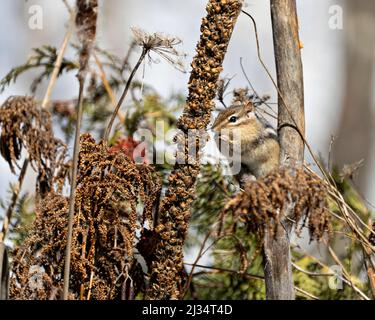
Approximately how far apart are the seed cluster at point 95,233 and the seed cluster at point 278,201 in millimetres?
418

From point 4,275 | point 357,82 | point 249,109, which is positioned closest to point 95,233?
point 4,275

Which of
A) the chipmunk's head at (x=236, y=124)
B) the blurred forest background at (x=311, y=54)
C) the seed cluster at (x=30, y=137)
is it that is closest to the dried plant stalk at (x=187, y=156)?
the chipmunk's head at (x=236, y=124)

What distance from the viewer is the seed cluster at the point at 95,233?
180 cm

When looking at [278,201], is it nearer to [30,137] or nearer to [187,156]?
[187,156]

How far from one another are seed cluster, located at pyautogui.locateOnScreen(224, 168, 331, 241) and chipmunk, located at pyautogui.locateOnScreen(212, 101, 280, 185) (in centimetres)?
51

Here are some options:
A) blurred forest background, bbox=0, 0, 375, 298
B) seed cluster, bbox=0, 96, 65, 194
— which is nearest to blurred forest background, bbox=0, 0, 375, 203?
blurred forest background, bbox=0, 0, 375, 298

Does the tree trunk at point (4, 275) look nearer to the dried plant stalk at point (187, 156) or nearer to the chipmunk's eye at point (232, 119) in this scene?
the dried plant stalk at point (187, 156)

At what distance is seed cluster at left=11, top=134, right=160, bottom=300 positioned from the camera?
1799 mm

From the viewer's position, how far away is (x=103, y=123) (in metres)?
3.02

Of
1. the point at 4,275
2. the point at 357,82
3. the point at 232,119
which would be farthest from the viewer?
the point at 357,82

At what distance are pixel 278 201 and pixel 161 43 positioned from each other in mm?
569

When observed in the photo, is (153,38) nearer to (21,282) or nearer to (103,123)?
(21,282)

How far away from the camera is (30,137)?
2186mm

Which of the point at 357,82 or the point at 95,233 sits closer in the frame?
the point at 95,233
